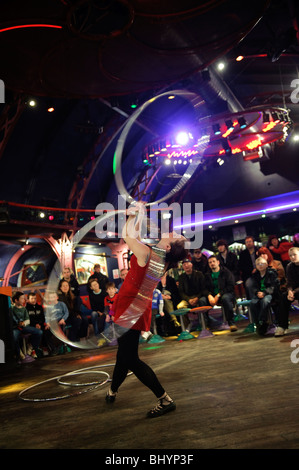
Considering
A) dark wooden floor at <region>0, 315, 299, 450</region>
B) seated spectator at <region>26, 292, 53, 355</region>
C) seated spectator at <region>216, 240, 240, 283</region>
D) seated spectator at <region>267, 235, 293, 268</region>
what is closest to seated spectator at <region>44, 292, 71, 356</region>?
seated spectator at <region>26, 292, 53, 355</region>

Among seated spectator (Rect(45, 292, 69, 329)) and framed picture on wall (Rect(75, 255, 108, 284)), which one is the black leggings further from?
framed picture on wall (Rect(75, 255, 108, 284))

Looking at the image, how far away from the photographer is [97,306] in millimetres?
8055

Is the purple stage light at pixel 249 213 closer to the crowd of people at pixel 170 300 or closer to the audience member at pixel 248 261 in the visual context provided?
the crowd of people at pixel 170 300

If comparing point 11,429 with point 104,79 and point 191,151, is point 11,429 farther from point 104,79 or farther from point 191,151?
point 191,151

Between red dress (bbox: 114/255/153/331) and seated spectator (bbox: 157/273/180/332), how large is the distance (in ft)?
15.5

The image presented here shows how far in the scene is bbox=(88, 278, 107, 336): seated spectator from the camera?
7.87 meters

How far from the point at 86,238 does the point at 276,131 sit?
9442 millimetres

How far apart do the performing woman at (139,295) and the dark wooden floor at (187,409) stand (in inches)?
15.2

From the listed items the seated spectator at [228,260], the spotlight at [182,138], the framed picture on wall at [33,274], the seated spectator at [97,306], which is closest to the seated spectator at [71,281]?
the seated spectator at [97,306]

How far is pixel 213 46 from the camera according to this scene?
15.7ft

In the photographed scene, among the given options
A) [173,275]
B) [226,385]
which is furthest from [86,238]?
[226,385]

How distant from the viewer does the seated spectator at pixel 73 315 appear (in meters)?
7.64

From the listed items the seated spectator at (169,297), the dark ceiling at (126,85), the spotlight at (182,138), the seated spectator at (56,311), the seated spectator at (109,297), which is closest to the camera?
the dark ceiling at (126,85)

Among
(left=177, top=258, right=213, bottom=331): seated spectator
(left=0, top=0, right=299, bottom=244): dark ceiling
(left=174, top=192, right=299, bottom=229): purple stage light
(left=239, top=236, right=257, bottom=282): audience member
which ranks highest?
(left=0, top=0, right=299, bottom=244): dark ceiling
